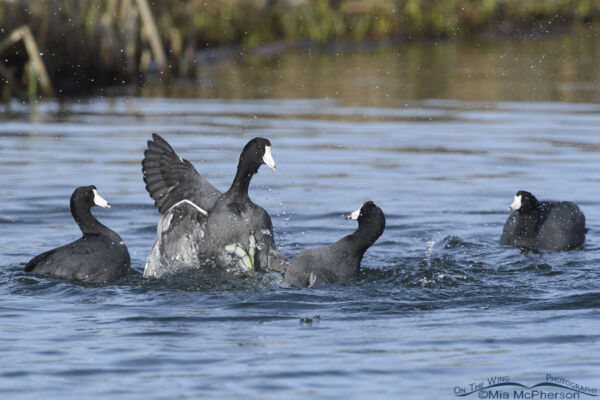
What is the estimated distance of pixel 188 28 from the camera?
23547mm

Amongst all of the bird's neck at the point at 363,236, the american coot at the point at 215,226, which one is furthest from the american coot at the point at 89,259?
the bird's neck at the point at 363,236

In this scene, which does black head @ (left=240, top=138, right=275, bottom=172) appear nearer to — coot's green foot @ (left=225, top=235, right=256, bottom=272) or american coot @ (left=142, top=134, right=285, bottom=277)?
american coot @ (left=142, top=134, right=285, bottom=277)

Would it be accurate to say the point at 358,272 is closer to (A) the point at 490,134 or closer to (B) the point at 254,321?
(B) the point at 254,321

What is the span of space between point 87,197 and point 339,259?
Answer: 1942 mm

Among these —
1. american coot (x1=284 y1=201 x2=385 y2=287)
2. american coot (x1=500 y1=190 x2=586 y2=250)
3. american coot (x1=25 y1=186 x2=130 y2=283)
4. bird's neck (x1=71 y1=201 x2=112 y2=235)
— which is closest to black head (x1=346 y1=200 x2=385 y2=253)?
american coot (x1=284 y1=201 x2=385 y2=287)

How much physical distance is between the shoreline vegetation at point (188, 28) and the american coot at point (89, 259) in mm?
9513

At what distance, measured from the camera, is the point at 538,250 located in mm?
9242

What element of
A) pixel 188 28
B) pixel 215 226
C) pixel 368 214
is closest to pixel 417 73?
pixel 188 28

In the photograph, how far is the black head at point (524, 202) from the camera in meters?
9.37

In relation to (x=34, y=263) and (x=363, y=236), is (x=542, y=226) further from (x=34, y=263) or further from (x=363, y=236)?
(x=34, y=263)

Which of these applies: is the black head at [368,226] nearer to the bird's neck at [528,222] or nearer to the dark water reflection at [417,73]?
the bird's neck at [528,222]

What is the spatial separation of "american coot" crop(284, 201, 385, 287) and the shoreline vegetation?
1047 centimetres

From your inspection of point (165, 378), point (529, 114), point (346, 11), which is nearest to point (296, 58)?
point (346, 11)

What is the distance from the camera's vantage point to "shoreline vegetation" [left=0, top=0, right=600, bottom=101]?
1812 cm
